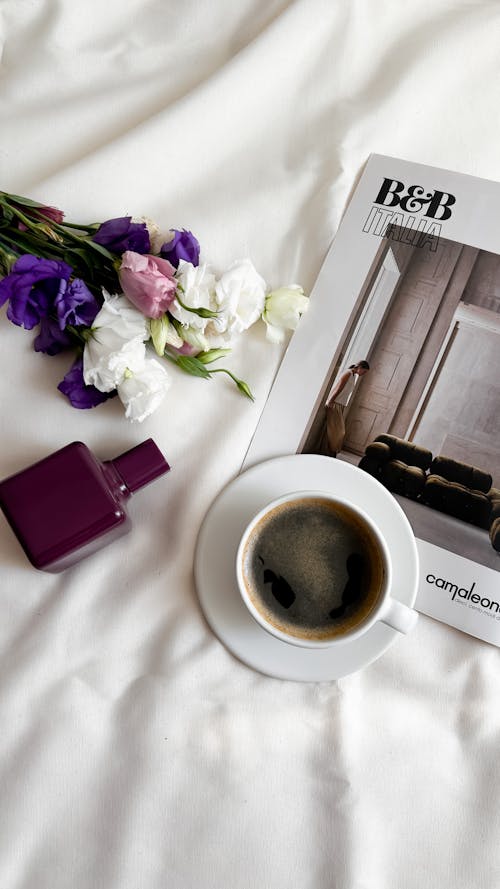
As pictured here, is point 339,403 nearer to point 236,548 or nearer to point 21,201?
point 236,548

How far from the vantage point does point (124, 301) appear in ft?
2.05

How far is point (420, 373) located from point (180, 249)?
254mm

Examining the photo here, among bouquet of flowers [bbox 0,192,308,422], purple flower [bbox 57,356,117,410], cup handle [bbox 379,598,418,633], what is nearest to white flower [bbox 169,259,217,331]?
bouquet of flowers [bbox 0,192,308,422]

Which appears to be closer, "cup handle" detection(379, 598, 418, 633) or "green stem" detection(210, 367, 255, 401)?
"cup handle" detection(379, 598, 418, 633)

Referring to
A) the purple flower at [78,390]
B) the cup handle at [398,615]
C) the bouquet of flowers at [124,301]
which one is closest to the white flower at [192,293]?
the bouquet of flowers at [124,301]

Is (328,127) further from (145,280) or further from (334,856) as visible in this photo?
(334,856)

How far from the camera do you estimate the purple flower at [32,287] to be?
58 centimetres

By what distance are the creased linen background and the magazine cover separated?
0.03 metres

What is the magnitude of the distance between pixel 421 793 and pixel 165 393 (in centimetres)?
43

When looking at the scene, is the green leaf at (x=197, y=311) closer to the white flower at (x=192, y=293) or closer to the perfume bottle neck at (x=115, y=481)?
the white flower at (x=192, y=293)

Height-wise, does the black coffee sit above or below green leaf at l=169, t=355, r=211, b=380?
below

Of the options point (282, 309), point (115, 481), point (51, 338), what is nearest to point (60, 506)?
point (115, 481)

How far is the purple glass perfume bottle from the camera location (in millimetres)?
583

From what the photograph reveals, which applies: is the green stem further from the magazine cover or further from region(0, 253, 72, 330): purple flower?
region(0, 253, 72, 330): purple flower
